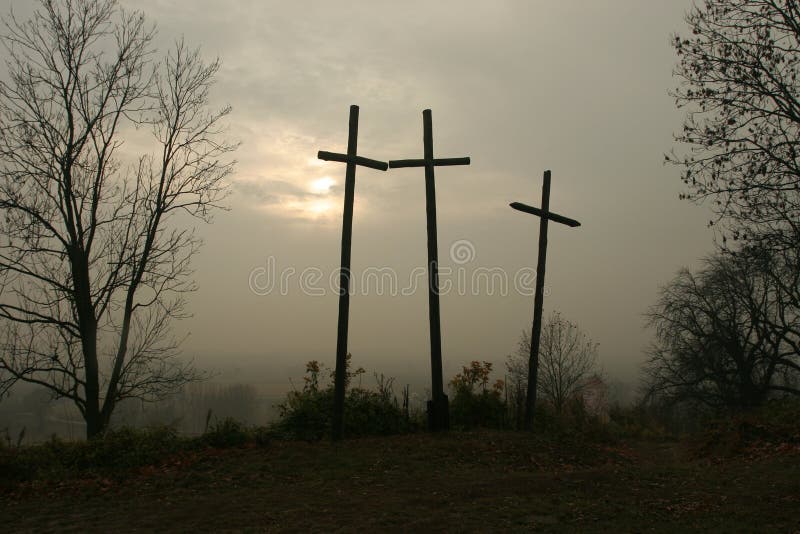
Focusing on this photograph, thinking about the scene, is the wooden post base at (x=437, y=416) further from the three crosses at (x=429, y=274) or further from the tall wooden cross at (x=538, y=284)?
the tall wooden cross at (x=538, y=284)

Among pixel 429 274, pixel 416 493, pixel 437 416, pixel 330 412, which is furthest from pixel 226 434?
pixel 429 274

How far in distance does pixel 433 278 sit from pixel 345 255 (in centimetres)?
195

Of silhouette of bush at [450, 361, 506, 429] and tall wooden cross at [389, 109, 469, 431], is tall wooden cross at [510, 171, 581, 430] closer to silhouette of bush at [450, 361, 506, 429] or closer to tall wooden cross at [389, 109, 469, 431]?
silhouette of bush at [450, 361, 506, 429]

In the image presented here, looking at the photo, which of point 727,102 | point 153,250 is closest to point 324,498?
point 153,250

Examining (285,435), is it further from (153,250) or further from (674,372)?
(674,372)

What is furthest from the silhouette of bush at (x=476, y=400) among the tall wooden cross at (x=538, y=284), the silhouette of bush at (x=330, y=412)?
the silhouette of bush at (x=330, y=412)

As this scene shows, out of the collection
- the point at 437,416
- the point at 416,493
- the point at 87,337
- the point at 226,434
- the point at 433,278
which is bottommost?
the point at 416,493

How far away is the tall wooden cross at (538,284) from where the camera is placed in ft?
Result: 41.4

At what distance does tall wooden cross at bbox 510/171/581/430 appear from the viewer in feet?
41.4

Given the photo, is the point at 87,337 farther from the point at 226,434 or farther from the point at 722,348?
the point at 722,348

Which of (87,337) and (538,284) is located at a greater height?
(538,284)

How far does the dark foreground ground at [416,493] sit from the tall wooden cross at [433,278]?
79cm

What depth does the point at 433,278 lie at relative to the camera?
37.6 feet

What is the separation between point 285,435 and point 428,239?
496 centimetres
